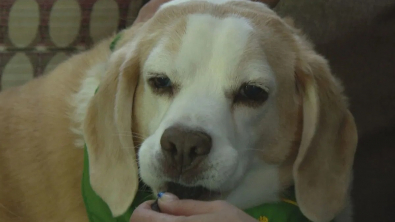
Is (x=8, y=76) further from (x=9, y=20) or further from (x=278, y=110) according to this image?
(x=278, y=110)

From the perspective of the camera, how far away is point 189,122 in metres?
1.08

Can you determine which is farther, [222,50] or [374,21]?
[374,21]

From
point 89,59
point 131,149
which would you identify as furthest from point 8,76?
point 131,149

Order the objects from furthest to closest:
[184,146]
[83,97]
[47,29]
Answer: [47,29] < [83,97] < [184,146]

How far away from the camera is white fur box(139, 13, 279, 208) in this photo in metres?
1.11

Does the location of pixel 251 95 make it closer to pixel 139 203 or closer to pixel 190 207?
pixel 190 207

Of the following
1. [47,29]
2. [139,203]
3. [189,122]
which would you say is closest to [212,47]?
[189,122]

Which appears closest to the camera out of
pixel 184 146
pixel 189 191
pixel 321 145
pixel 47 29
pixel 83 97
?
pixel 184 146

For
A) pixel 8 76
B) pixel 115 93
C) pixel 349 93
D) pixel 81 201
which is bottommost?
pixel 8 76

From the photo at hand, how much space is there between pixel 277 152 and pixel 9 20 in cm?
147

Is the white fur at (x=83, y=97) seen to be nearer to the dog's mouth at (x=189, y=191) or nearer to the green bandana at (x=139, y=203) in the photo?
the green bandana at (x=139, y=203)

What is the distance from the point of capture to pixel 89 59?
1611 millimetres

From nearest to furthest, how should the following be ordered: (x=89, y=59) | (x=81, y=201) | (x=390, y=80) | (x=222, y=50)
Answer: (x=222, y=50)
(x=81, y=201)
(x=89, y=59)
(x=390, y=80)

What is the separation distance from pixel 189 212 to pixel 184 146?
14 cm
